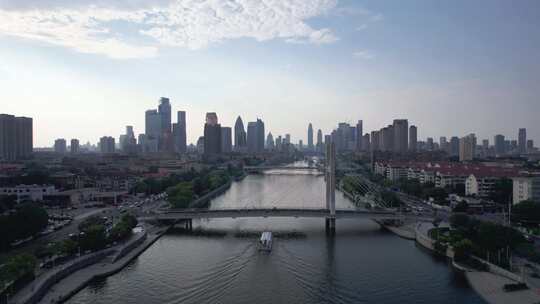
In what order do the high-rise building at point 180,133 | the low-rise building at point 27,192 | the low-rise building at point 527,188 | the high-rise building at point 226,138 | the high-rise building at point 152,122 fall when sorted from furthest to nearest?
1. the high-rise building at point 226,138
2. the high-rise building at point 152,122
3. the high-rise building at point 180,133
4. the low-rise building at point 27,192
5. the low-rise building at point 527,188

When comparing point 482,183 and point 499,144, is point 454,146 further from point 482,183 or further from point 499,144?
point 482,183

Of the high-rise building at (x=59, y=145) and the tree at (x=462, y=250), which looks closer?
the tree at (x=462, y=250)

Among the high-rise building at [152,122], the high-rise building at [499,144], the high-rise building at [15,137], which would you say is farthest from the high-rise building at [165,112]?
the high-rise building at [499,144]

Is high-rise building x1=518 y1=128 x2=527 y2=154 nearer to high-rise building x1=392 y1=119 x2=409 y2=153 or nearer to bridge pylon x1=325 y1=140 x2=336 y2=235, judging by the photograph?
high-rise building x1=392 y1=119 x2=409 y2=153

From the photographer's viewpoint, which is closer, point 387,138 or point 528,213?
point 528,213

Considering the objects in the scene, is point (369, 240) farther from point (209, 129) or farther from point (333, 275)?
point (209, 129)

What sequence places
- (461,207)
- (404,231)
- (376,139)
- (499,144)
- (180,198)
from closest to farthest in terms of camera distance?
(404,231) → (461,207) → (180,198) → (376,139) → (499,144)

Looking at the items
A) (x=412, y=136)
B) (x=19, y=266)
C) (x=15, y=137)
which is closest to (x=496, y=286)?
(x=19, y=266)

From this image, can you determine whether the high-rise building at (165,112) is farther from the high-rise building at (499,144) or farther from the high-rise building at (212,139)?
the high-rise building at (499,144)
